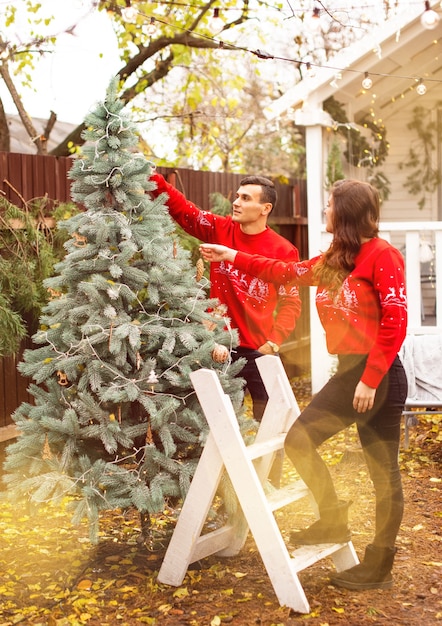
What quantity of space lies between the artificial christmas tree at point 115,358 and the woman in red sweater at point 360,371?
58 cm

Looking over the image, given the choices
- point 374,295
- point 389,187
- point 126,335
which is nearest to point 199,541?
point 126,335

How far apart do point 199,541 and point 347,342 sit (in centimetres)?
118

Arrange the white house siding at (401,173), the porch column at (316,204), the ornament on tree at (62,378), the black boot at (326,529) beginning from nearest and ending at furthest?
the black boot at (326,529), the ornament on tree at (62,378), the porch column at (316,204), the white house siding at (401,173)

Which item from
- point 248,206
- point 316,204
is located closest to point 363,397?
point 248,206

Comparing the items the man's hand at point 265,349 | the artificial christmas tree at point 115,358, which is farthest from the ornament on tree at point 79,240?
Result: the man's hand at point 265,349

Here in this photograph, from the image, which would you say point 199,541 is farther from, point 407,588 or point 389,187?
point 389,187

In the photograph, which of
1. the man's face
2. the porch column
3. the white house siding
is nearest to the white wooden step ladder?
the man's face

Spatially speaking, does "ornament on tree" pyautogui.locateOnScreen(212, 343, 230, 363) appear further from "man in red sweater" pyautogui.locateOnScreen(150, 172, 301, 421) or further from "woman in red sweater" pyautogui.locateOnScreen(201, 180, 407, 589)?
"man in red sweater" pyautogui.locateOnScreen(150, 172, 301, 421)

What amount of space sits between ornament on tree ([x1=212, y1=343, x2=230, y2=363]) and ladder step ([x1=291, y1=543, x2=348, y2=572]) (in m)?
0.95

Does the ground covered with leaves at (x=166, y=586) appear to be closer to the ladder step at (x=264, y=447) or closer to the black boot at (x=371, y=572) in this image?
the black boot at (x=371, y=572)

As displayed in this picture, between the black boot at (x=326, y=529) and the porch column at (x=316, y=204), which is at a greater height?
the porch column at (x=316, y=204)

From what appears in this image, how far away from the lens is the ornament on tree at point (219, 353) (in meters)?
4.08

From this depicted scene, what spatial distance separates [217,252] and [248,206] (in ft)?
2.27

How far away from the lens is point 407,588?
12.9ft
